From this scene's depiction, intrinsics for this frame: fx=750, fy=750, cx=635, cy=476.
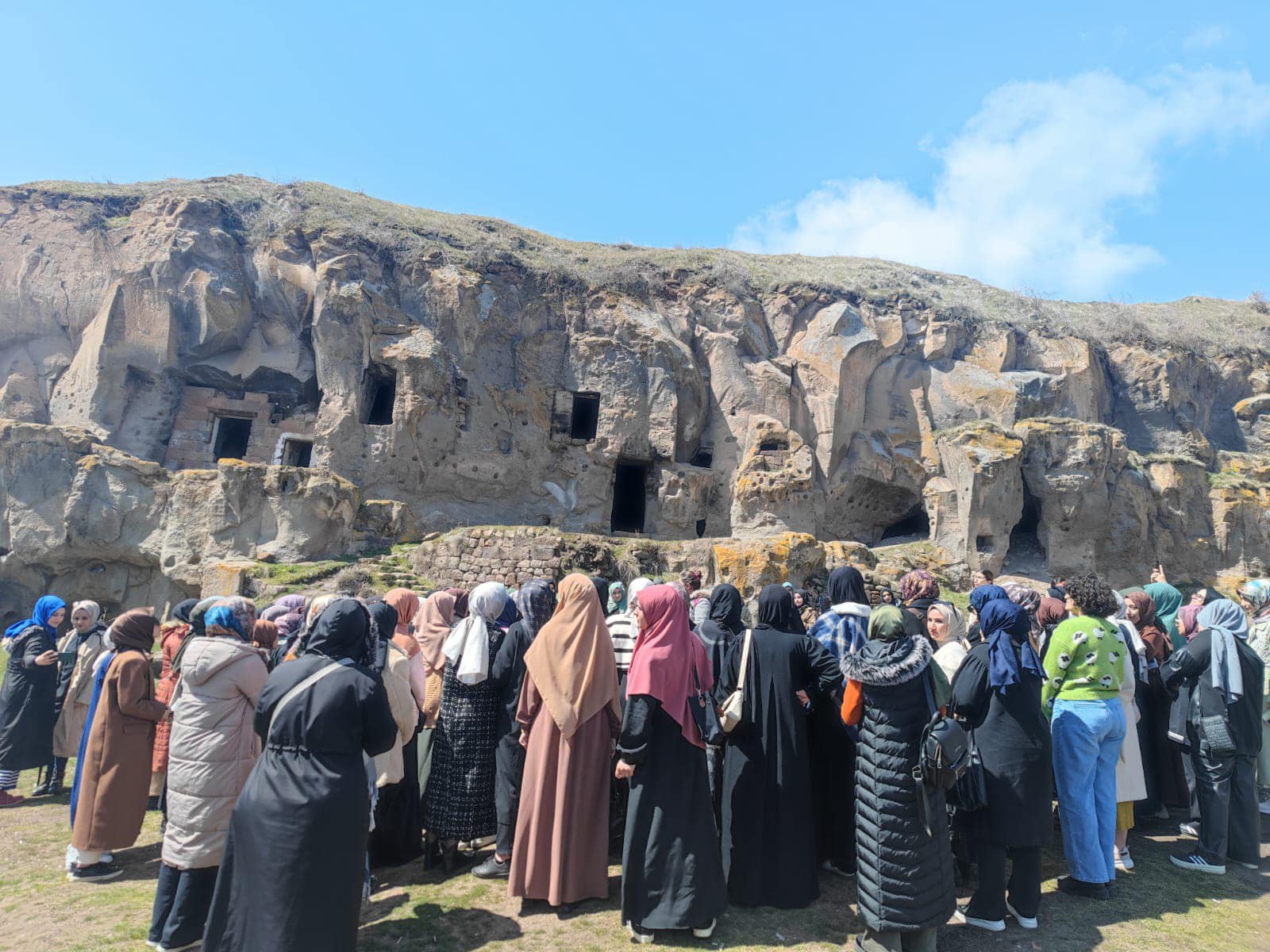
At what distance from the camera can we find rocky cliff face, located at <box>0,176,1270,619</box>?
18719 mm

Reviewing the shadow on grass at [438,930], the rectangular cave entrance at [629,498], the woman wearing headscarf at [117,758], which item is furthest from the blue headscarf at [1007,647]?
the rectangular cave entrance at [629,498]

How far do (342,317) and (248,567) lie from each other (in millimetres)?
8516

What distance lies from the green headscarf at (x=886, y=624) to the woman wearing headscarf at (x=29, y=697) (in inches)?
263

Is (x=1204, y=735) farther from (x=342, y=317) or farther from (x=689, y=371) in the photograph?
(x=342, y=317)

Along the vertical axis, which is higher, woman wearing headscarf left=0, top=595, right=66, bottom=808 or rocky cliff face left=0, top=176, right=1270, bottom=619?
rocky cliff face left=0, top=176, right=1270, bottom=619

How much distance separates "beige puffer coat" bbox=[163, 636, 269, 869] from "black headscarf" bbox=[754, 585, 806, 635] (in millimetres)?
2678

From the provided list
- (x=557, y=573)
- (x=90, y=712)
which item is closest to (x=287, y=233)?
(x=557, y=573)

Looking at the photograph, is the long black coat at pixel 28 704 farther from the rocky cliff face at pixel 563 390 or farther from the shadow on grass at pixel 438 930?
the rocky cliff face at pixel 563 390

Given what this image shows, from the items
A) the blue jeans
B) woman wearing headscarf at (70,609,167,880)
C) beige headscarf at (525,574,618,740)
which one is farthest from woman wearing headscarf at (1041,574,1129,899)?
woman wearing headscarf at (70,609,167,880)

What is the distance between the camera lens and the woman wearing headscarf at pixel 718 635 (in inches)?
175

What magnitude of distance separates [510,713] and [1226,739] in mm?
4436

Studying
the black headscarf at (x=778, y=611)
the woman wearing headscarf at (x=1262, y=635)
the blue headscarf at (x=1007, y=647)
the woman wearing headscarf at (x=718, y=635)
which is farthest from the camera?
the woman wearing headscarf at (x=1262, y=635)

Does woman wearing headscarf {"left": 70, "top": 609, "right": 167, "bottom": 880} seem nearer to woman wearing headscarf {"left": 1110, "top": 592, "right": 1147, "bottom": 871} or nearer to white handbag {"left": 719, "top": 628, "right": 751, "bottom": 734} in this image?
white handbag {"left": 719, "top": 628, "right": 751, "bottom": 734}

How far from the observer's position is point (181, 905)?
3604 millimetres
